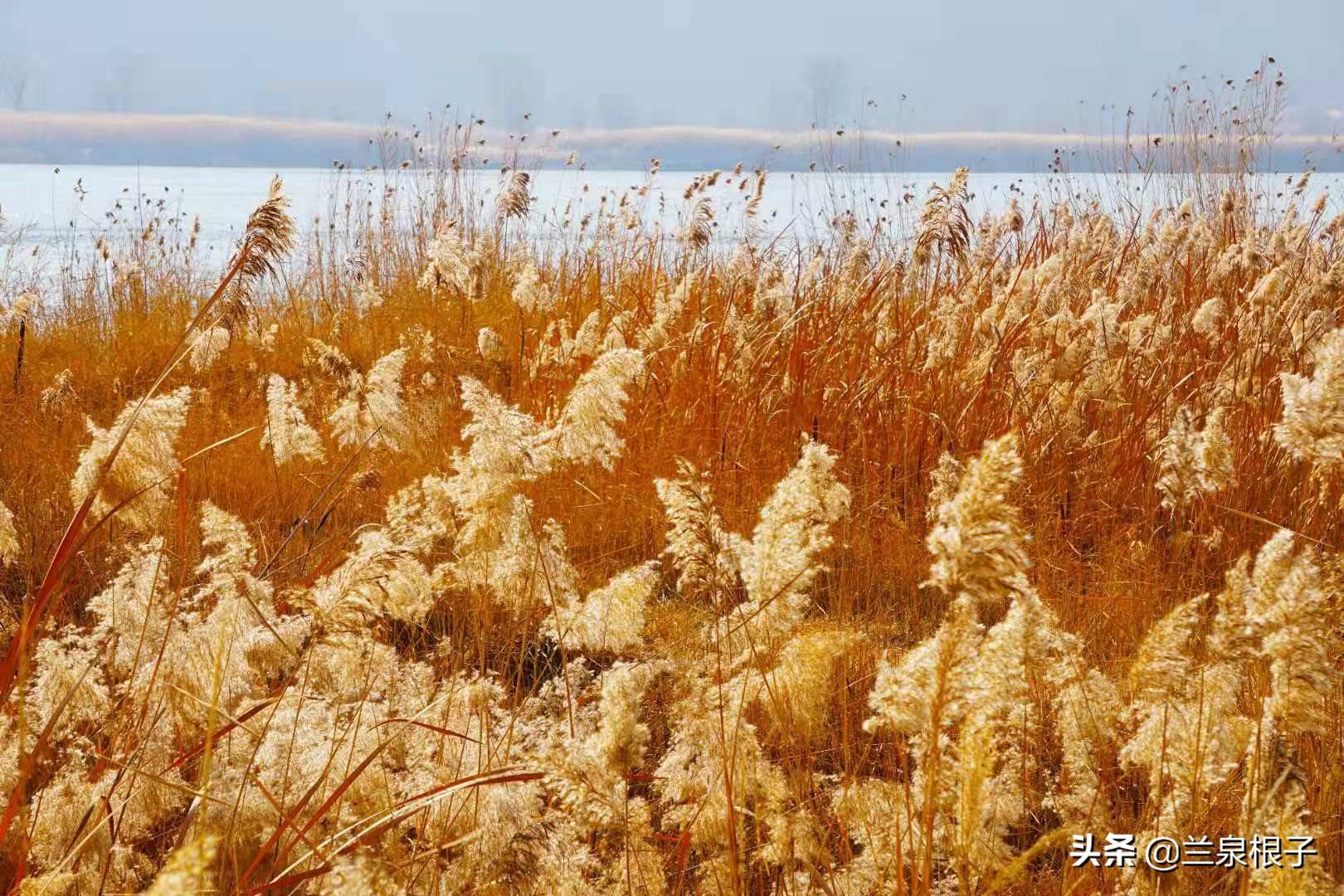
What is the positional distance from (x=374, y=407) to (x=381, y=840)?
104cm

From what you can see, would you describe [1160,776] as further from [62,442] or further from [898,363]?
[62,442]

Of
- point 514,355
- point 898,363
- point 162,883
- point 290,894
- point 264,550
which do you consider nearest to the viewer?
point 162,883

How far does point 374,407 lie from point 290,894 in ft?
3.51

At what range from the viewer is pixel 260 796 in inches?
56.1

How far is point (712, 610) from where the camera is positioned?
2.29 m

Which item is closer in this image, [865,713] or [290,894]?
[290,894]

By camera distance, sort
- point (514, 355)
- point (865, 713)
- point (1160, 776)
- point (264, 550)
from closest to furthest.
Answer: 1. point (1160, 776)
2. point (865, 713)
3. point (264, 550)
4. point (514, 355)

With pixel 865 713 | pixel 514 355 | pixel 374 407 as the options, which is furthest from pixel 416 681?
pixel 514 355

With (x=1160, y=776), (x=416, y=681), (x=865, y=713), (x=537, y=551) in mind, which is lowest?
(x=865, y=713)

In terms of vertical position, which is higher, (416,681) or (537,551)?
(537,551)

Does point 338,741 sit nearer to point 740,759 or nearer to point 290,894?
point 290,894

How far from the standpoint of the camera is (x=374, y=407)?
88.0 inches

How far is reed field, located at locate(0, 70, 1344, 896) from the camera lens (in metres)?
1.12

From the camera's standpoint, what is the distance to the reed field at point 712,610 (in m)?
1.12
